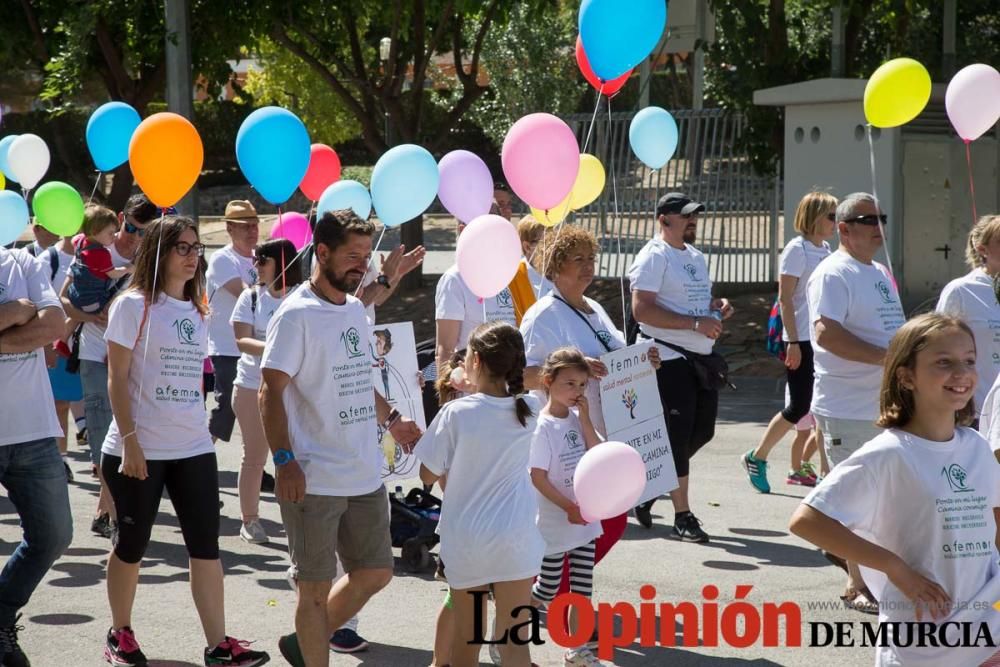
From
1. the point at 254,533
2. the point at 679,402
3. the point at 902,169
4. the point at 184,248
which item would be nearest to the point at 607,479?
the point at 184,248

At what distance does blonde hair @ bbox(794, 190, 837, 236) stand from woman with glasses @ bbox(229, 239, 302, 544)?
119 inches

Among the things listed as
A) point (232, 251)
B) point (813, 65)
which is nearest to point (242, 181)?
point (813, 65)

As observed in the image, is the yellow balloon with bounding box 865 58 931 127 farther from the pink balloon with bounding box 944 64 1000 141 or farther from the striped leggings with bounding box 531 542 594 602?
the striped leggings with bounding box 531 542 594 602

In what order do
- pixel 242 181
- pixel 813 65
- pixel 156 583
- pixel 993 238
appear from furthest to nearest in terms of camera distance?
pixel 242 181 < pixel 813 65 < pixel 156 583 < pixel 993 238

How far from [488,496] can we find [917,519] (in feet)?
5.35

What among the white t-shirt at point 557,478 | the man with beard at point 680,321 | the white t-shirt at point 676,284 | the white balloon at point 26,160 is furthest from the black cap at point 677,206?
the white balloon at point 26,160

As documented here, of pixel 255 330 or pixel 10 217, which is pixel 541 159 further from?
pixel 10 217

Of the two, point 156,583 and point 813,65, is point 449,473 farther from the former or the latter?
point 813,65

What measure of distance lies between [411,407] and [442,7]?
1059 centimetres

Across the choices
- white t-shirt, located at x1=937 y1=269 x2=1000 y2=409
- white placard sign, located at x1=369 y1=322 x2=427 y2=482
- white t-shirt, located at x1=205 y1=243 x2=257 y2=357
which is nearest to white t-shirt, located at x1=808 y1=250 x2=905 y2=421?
white t-shirt, located at x1=937 y1=269 x2=1000 y2=409

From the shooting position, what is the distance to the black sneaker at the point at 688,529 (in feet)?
23.9

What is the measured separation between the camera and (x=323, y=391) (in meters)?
4.64

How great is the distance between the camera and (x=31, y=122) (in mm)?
39594

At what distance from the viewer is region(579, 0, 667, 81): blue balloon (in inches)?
240
